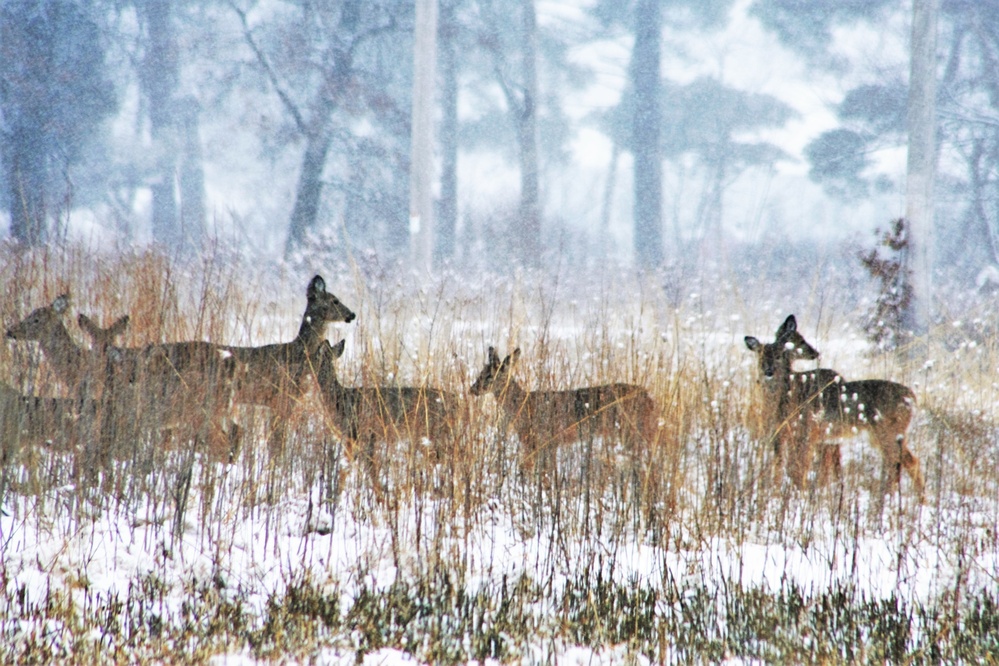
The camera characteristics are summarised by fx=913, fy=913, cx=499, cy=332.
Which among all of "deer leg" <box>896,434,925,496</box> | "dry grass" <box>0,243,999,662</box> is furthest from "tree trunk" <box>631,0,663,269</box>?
"deer leg" <box>896,434,925,496</box>

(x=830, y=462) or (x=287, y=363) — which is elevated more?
(x=287, y=363)

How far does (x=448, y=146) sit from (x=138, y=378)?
8.76 metres

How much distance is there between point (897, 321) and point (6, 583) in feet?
22.7

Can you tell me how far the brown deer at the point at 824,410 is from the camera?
416cm

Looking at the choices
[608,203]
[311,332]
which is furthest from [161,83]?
[311,332]

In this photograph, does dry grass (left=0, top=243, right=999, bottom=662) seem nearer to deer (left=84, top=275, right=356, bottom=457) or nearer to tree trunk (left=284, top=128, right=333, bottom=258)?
deer (left=84, top=275, right=356, bottom=457)

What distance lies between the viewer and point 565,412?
401cm

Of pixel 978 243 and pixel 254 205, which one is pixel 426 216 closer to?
pixel 254 205

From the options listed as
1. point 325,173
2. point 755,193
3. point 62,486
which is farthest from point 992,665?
point 755,193

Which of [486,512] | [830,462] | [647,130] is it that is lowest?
[486,512]

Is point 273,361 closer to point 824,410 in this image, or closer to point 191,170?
point 824,410

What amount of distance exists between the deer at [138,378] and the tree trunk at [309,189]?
279 inches

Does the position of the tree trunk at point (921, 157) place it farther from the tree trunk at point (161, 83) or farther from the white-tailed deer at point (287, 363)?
the tree trunk at point (161, 83)

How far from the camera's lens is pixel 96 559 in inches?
125
